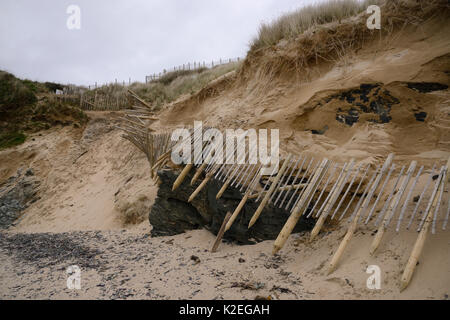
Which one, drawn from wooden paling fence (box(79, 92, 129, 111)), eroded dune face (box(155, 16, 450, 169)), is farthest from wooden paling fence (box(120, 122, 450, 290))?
wooden paling fence (box(79, 92, 129, 111))

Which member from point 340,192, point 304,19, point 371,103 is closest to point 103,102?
point 304,19

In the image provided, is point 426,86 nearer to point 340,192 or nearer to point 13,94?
point 340,192

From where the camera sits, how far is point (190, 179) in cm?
521

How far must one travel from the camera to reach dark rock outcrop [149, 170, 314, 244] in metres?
3.99

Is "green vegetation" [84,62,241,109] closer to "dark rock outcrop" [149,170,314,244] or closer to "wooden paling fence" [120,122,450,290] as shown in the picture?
"dark rock outcrop" [149,170,314,244]

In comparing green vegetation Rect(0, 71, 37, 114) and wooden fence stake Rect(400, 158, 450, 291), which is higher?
green vegetation Rect(0, 71, 37, 114)

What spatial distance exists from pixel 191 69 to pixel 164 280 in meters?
14.7

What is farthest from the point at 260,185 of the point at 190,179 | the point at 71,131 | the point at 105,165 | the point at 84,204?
the point at 71,131

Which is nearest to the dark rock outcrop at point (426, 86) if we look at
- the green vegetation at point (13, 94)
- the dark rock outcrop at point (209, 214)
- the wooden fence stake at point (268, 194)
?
the wooden fence stake at point (268, 194)

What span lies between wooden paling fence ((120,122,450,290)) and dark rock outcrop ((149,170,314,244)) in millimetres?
136

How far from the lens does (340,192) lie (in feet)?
10.7

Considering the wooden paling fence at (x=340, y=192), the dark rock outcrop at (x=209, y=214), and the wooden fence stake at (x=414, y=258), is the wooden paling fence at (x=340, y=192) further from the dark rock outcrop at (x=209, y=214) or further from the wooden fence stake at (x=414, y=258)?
the dark rock outcrop at (x=209, y=214)

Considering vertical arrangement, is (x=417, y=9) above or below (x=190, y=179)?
above
